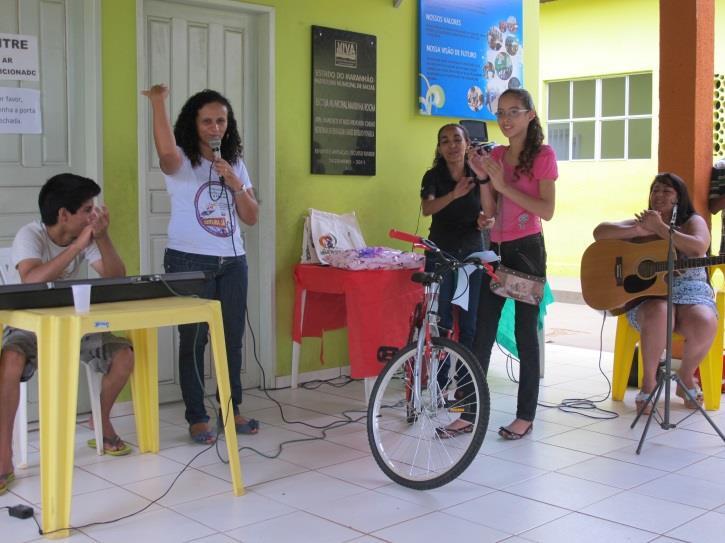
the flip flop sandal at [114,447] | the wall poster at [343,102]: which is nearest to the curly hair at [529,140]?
the wall poster at [343,102]

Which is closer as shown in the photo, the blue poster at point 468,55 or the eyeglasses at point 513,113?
the eyeglasses at point 513,113

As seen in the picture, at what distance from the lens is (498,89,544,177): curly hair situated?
375cm

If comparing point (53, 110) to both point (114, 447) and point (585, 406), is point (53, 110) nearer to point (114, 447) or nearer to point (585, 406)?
point (114, 447)

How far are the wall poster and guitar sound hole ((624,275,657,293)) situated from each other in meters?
1.75

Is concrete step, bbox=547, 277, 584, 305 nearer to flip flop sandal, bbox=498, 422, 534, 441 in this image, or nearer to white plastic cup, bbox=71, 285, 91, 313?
flip flop sandal, bbox=498, 422, 534, 441

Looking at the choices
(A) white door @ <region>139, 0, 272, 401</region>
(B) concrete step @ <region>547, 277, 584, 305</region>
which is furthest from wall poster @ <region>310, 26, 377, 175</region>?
(B) concrete step @ <region>547, 277, 584, 305</region>

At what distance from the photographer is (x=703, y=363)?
14.7 ft

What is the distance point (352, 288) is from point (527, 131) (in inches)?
47.6

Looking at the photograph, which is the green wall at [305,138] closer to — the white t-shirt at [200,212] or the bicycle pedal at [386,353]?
the white t-shirt at [200,212]

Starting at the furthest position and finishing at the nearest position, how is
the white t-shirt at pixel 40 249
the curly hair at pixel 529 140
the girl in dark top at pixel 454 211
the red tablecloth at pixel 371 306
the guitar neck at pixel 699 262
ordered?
1. the girl in dark top at pixel 454 211
2. the red tablecloth at pixel 371 306
3. the guitar neck at pixel 699 262
4. the curly hair at pixel 529 140
5. the white t-shirt at pixel 40 249

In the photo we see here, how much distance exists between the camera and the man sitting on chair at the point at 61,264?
3172 mm

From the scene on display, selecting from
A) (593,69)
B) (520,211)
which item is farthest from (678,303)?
(593,69)

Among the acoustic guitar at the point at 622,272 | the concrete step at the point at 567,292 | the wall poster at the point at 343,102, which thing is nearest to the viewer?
the acoustic guitar at the point at 622,272

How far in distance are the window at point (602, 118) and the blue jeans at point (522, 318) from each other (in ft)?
26.0
